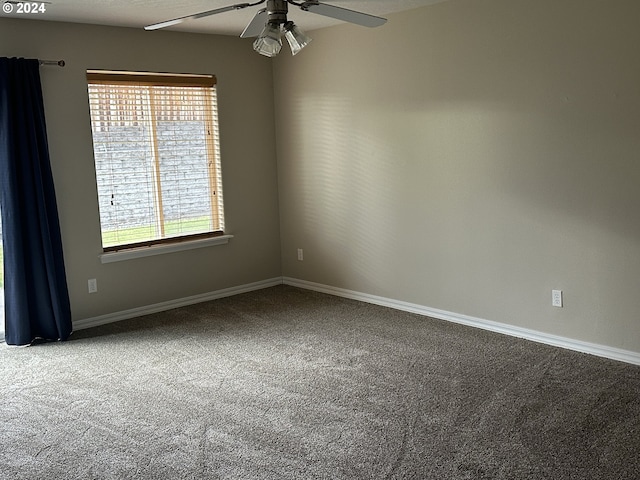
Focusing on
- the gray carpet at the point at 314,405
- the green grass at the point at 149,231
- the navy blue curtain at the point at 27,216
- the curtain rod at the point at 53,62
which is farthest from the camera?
the green grass at the point at 149,231

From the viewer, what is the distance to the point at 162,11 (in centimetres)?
445

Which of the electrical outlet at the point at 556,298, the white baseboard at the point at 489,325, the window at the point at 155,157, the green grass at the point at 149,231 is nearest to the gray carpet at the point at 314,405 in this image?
the white baseboard at the point at 489,325

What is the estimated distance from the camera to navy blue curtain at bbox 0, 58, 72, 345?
175 inches

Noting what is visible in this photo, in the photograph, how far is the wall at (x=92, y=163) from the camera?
15.6 ft

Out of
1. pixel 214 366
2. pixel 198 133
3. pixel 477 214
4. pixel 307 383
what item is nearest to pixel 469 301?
pixel 477 214

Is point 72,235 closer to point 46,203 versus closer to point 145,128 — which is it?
point 46,203

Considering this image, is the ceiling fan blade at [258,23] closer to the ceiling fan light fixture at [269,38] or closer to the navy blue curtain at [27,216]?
the ceiling fan light fixture at [269,38]

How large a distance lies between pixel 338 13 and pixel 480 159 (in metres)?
1.86

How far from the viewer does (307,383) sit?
379 cm

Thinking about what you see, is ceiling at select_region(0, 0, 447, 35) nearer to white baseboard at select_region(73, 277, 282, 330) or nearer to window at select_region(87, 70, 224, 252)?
window at select_region(87, 70, 224, 252)

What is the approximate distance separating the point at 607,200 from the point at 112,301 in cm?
369

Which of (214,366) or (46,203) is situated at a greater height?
(46,203)

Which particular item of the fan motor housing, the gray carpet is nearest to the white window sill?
the gray carpet

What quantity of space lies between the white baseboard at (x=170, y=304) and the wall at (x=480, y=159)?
0.55 metres
